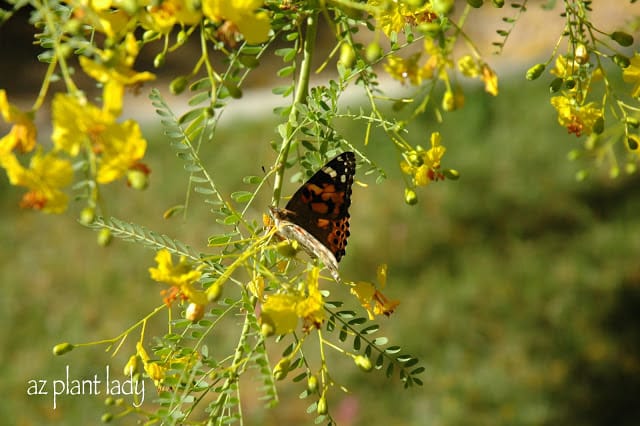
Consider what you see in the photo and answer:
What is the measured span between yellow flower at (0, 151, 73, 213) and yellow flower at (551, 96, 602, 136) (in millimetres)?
919

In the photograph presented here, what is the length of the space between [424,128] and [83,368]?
2.59 metres

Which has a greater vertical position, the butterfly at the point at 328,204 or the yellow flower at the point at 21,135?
the yellow flower at the point at 21,135

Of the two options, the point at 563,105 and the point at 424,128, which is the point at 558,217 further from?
the point at 563,105

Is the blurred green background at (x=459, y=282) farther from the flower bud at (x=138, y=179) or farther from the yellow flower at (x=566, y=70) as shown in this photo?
the flower bud at (x=138, y=179)

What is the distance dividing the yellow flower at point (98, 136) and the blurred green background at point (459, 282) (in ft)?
9.20

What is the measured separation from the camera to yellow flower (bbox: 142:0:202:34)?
88 centimetres

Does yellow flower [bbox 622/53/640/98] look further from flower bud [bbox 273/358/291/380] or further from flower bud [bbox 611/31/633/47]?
flower bud [bbox 273/358/291/380]

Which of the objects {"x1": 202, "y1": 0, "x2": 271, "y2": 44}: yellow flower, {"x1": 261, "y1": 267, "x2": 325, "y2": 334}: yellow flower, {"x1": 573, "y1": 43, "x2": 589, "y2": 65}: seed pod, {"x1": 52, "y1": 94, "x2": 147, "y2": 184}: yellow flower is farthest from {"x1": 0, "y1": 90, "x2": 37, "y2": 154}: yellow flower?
{"x1": 573, "y1": 43, "x2": 589, "y2": 65}: seed pod

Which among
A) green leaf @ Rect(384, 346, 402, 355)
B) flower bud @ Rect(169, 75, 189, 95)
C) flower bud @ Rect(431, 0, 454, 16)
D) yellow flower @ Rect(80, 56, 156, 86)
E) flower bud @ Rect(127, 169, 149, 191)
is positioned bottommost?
green leaf @ Rect(384, 346, 402, 355)

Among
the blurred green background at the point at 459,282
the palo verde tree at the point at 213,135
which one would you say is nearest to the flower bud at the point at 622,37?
the palo verde tree at the point at 213,135

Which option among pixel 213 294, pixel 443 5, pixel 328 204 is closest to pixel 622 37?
pixel 443 5

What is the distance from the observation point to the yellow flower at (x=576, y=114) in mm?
1341

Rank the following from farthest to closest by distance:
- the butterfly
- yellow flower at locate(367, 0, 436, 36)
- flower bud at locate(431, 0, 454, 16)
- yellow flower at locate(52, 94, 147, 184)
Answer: the butterfly, yellow flower at locate(367, 0, 436, 36), flower bud at locate(431, 0, 454, 16), yellow flower at locate(52, 94, 147, 184)

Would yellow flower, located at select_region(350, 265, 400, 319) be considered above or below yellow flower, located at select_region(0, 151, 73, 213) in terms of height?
below
